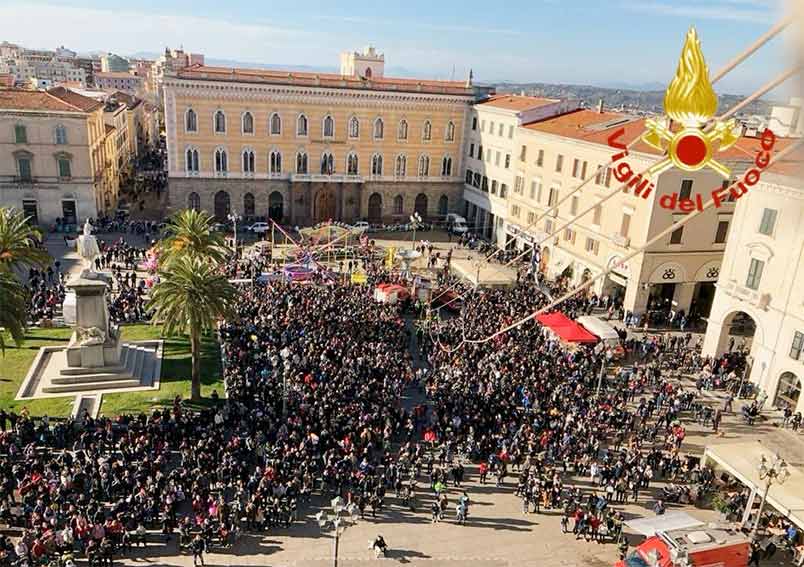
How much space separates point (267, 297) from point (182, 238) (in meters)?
5.91

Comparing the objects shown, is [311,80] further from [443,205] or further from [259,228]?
[443,205]

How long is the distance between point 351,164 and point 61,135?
2544 cm

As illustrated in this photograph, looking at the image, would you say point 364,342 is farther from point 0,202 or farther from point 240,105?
point 0,202

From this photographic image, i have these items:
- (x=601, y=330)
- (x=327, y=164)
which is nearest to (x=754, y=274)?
(x=601, y=330)

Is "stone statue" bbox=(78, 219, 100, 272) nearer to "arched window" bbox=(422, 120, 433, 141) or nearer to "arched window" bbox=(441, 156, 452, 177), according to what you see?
"arched window" bbox=(422, 120, 433, 141)

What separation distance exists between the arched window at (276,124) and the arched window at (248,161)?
2.79 metres

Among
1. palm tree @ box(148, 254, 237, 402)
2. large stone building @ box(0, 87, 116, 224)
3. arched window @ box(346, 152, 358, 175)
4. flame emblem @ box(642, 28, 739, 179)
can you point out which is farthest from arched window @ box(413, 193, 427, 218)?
flame emblem @ box(642, 28, 739, 179)

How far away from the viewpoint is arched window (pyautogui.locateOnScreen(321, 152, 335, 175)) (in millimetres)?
62344

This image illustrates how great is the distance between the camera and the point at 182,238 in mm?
34750

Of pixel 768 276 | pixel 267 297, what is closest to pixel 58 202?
pixel 267 297

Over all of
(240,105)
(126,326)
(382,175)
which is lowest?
(126,326)

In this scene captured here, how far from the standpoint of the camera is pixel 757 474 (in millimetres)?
22578

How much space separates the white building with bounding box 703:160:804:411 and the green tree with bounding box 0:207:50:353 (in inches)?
1241

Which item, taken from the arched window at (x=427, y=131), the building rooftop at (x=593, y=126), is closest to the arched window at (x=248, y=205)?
the arched window at (x=427, y=131)
